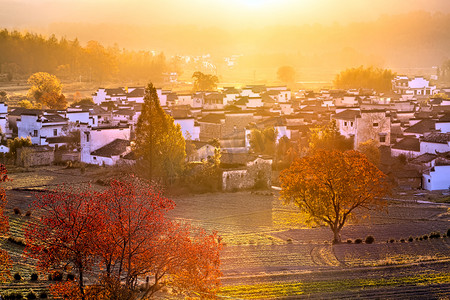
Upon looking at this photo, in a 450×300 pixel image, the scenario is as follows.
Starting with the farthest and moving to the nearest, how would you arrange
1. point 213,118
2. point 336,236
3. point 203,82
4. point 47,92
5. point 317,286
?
point 203,82, point 47,92, point 213,118, point 336,236, point 317,286

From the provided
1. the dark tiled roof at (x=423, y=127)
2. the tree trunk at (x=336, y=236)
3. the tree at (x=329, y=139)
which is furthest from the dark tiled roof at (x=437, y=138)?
the tree trunk at (x=336, y=236)

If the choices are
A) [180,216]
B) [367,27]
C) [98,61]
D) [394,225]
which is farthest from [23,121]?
[367,27]

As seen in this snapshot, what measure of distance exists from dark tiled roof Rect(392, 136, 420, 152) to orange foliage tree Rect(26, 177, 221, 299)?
63.6 feet

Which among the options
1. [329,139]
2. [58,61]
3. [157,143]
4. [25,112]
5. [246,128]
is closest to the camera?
[157,143]

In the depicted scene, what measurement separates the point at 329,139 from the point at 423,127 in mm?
5600

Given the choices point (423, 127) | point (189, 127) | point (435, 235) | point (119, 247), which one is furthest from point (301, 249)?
point (423, 127)

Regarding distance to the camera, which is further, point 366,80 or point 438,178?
point 366,80

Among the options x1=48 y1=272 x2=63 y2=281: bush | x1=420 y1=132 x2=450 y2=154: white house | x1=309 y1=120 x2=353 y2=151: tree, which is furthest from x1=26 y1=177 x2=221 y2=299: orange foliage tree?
x1=420 y1=132 x2=450 y2=154: white house

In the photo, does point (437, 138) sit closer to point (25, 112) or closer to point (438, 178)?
point (438, 178)

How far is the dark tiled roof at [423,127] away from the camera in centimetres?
3288

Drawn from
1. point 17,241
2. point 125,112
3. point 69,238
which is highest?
point 125,112

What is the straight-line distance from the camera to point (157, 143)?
26016 mm

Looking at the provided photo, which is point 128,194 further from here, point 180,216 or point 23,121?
point 23,121

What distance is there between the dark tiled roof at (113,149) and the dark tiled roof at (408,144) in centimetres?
1261
